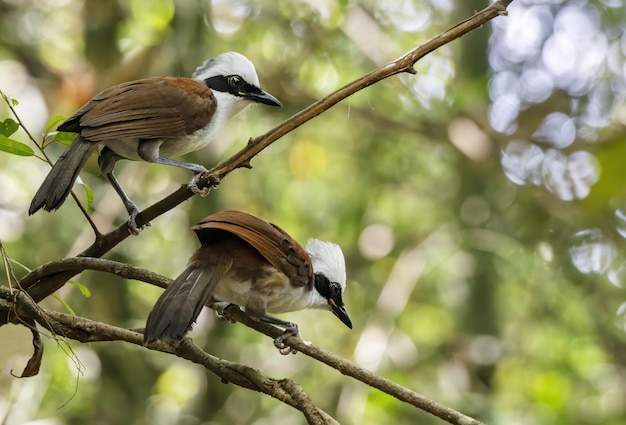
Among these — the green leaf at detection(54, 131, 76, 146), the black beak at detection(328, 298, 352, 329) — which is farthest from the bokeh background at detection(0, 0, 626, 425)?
the green leaf at detection(54, 131, 76, 146)

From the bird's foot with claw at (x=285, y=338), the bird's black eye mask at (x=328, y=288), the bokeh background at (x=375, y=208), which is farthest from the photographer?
the bokeh background at (x=375, y=208)

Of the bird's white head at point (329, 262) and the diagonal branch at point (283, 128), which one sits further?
the bird's white head at point (329, 262)

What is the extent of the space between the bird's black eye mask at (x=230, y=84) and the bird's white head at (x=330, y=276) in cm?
75

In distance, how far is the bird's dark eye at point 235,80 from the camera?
3.41 metres

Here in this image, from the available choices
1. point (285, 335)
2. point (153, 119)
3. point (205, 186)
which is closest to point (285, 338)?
point (285, 335)

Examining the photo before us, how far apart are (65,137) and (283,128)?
995 millimetres

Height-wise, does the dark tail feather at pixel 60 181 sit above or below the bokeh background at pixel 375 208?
below

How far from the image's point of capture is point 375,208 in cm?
736

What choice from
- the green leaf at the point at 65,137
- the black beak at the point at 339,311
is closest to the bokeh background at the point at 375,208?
the black beak at the point at 339,311

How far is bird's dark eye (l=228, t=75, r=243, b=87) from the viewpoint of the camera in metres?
3.41

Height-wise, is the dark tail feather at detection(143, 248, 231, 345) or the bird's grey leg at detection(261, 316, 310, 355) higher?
the bird's grey leg at detection(261, 316, 310, 355)

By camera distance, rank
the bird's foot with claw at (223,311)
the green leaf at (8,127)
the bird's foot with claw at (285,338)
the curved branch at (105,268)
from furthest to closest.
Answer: the bird's foot with claw at (223,311)
the green leaf at (8,127)
the bird's foot with claw at (285,338)
the curved branch at (105,268)

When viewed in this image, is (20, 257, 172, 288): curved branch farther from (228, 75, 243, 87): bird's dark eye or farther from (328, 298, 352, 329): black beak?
(228, 75, 243, 87): bird's dark eye

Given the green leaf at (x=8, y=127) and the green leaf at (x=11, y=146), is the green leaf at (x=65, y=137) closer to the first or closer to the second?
the green leaf at (x=8, y=127)
